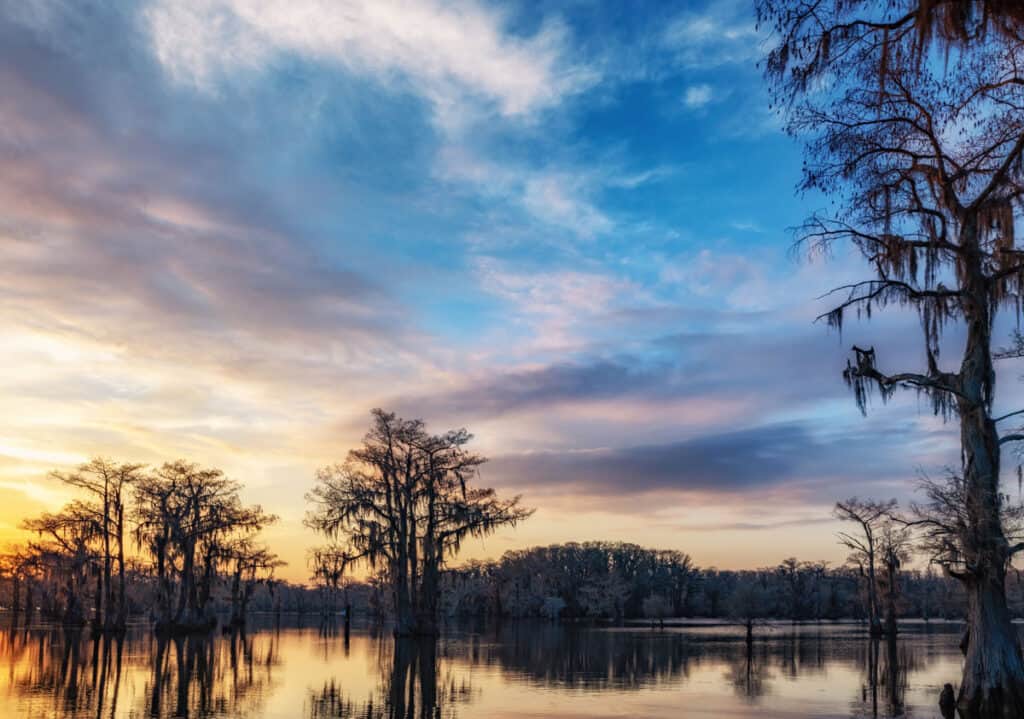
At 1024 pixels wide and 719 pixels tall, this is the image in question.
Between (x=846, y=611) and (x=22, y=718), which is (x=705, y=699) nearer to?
(x=22, y=718)

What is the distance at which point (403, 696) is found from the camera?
20.2m

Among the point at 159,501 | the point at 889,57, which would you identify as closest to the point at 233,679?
the point at 889,57

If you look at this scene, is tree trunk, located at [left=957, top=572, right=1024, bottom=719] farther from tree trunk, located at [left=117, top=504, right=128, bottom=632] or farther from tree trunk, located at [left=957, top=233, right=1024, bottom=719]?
tree trunk, located at [left=117, top=504, right=128, bottom=632]

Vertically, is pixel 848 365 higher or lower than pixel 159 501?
higher

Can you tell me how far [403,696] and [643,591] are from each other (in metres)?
105

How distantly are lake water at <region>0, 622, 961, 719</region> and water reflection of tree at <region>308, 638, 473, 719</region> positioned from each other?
4 centimetres

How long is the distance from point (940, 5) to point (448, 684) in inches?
765

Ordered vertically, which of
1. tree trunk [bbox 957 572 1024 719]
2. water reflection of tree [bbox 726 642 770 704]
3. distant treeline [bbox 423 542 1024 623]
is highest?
tree trunk [bbox 957 572 1024 719]

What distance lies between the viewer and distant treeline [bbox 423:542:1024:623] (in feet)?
367

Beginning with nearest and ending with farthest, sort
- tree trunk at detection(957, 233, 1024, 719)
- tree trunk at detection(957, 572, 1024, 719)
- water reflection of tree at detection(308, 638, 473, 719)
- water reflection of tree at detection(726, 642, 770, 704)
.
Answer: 1. tree trunk at detection(957, 572, 1024, 719)
2. tree trunk at detection(957, 233, 1024, 719)
3. water reflection of tree at detection(308, 638, 473, 719)
4. water reflection of tree at detection(726, 642, 770, 704)

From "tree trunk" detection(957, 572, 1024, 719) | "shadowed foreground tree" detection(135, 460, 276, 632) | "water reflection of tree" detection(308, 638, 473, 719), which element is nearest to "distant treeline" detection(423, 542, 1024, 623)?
"shadowed foreground tree" detection(135, 460, 276, 632)

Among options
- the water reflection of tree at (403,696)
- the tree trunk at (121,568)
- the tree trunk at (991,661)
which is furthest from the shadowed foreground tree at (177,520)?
the tree trunk at (991,661)

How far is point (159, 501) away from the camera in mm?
48250

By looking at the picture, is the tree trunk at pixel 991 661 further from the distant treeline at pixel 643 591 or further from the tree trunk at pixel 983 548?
the distant treeline at pixel 643 591
